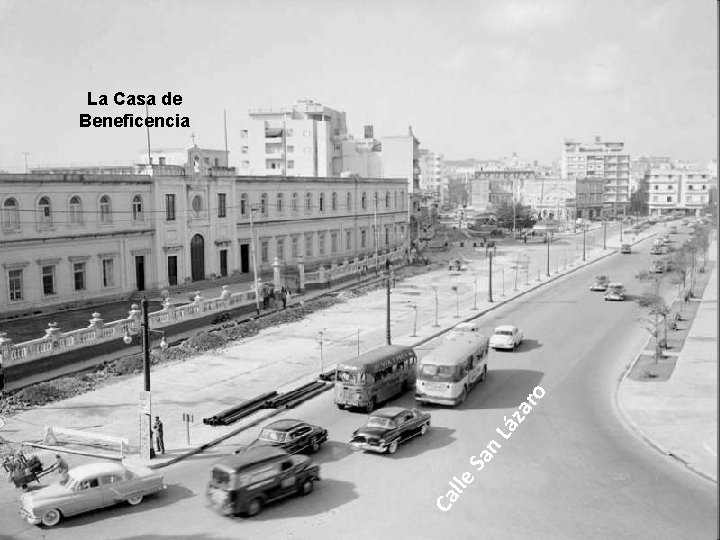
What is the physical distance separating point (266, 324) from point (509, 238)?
67.2 metres

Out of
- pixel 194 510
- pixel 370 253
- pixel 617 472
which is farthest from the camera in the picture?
pixel 370 253

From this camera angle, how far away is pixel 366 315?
43094 mm

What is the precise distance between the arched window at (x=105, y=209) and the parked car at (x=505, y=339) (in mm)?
23372

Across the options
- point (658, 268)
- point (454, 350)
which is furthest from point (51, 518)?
point (658, 268)

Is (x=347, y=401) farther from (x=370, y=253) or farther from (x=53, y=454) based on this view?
(x=370, y=253)

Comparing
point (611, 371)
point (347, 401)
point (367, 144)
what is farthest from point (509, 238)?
point (347, 401)

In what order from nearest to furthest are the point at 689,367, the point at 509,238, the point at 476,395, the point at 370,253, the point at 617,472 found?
the point at 617,472
the point at 476,395
the point at 689,367
the point at 370,253
the point at 509,238

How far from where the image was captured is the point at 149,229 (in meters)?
46.0

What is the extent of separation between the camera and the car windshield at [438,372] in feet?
79.2

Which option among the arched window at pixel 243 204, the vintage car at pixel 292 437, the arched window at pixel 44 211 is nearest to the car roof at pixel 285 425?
the vintage car at pixel 292 437

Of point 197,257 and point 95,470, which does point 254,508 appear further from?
point 197,257

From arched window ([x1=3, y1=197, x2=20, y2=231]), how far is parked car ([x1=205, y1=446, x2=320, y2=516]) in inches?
1024

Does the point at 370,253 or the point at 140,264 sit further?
the point at 370,253

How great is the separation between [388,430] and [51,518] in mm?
8575
